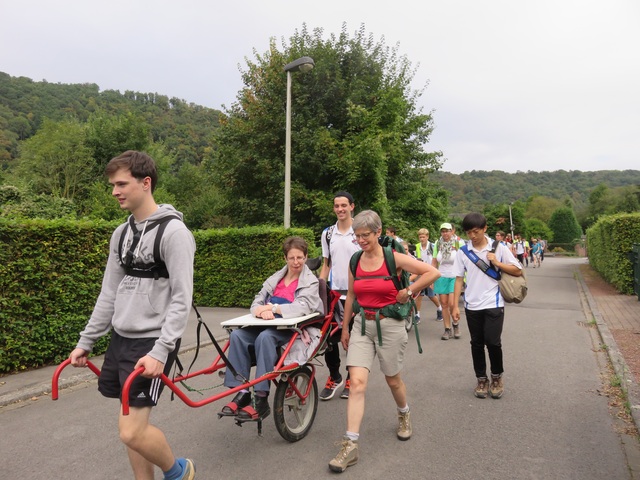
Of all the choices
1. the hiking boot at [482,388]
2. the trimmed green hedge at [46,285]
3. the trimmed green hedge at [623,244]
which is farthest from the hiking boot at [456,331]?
the trimmed green hedge at [623,244]

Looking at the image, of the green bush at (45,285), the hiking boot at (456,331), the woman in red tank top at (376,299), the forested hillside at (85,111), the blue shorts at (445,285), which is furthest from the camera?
the forested hillside at (85,111)

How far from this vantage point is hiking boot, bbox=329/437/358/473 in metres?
3.38

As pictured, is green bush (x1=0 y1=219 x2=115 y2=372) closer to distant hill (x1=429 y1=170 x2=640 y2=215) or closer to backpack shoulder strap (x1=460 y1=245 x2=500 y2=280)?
backpack shoulder strap (x1=460 y1=245 x2=500 y2=280)

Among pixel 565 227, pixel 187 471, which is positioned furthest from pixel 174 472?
pixel 565 227

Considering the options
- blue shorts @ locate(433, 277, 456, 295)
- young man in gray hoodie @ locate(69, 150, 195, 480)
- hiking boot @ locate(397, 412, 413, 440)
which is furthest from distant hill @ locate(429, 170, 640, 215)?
young man in gray hoodie @ locate(69, 150, 195, 480)

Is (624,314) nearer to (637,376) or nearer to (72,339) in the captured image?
(637,376)

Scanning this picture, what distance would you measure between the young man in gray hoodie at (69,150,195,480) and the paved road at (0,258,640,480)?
117cm

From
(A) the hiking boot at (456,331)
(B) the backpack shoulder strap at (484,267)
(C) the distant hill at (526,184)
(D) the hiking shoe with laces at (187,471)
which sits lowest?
(A) the hiking boot at (456,331)

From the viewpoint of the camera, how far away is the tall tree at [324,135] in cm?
1683

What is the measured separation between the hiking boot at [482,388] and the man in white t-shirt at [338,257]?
1.41 meters

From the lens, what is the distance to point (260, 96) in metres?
19.5

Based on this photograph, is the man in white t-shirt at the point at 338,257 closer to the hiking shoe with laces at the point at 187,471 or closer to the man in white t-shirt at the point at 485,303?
the man in white t-shirt at the point at 485,303

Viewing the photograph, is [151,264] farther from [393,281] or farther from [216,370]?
[393,281]

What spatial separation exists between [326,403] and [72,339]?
12.3 feet
